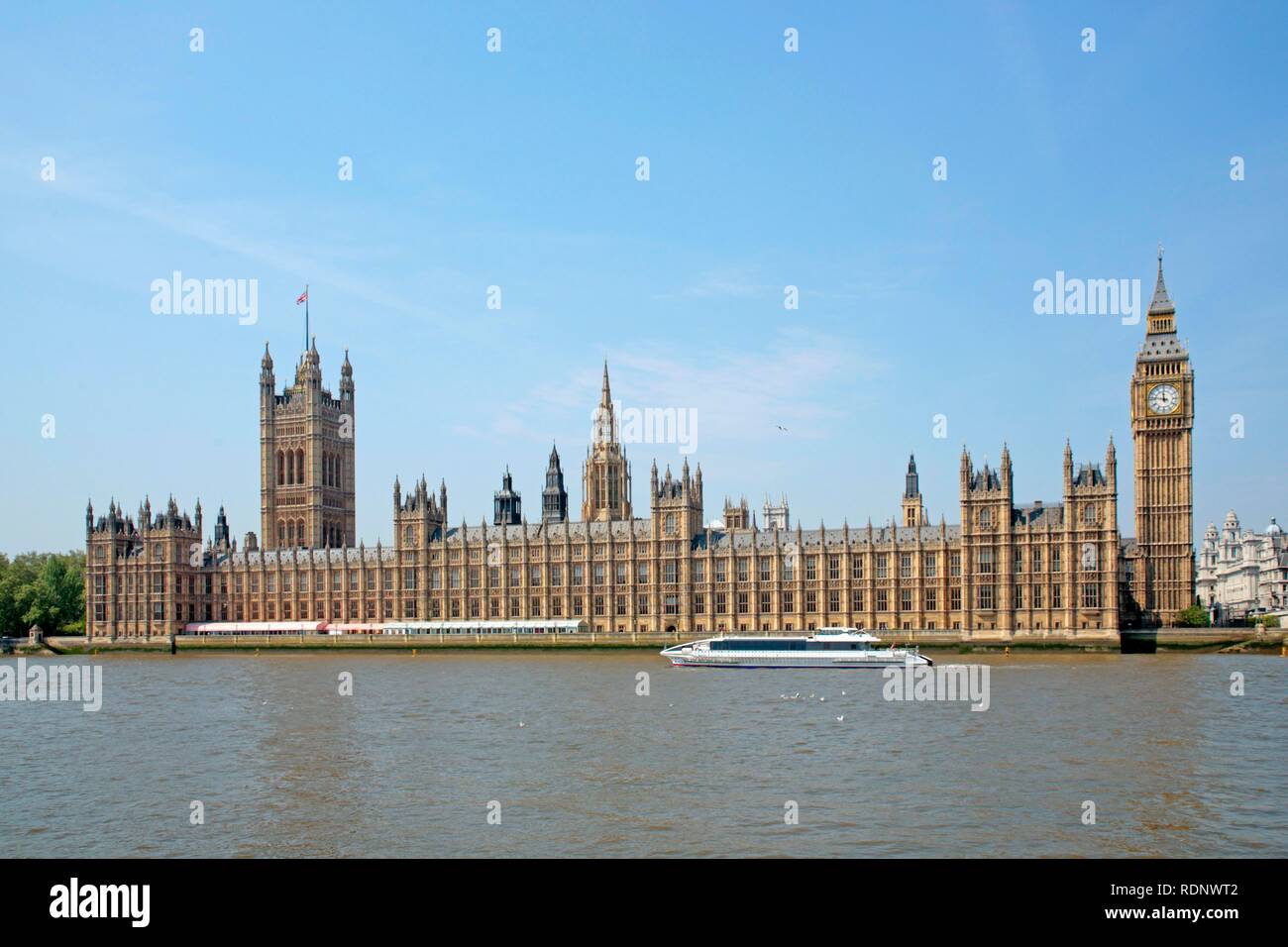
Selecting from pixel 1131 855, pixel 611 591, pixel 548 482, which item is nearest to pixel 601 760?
pixel 1131 855

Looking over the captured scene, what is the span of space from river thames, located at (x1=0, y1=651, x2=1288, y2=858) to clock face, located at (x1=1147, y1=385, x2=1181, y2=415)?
52711 millimetres

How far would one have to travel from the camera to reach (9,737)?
4744 centimetres

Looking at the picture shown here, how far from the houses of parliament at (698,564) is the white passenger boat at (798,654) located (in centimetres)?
1457

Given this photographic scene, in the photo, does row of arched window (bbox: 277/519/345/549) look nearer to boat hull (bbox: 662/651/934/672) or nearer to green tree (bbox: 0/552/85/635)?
green tree (bbox: 0/552/85/635)

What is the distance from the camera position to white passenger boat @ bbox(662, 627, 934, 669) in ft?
280

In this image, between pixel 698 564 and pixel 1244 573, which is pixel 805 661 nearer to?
pixel 698 564

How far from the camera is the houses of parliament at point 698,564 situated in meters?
101

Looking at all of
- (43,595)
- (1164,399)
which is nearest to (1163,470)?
(1164,399)

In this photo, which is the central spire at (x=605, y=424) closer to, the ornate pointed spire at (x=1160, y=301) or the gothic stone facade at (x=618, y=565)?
the gothic stone facade at (x=618, y=565)

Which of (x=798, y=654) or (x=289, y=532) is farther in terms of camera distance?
(x=289, y=532)

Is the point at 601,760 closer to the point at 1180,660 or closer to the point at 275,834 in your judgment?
the point at 275,834

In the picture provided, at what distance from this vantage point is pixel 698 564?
113188mm

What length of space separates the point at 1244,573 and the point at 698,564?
99.5 meters
